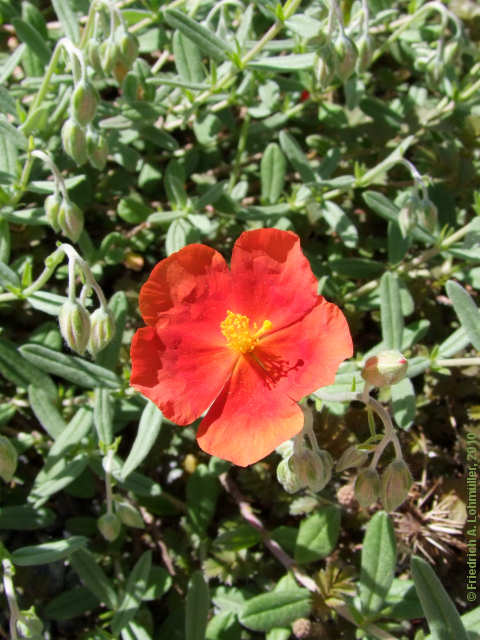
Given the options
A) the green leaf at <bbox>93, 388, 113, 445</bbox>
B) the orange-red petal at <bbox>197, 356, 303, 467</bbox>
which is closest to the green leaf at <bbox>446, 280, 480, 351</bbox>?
the orange-red petal at <bbox>197, 356, 303, 467</bbox>

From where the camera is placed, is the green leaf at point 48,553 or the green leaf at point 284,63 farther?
the green leaf at point 284,63

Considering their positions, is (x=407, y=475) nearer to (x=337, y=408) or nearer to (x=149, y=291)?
(x=337, y=408)

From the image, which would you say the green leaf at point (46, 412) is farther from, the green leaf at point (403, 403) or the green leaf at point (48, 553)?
the green leaf at point (403, 403)

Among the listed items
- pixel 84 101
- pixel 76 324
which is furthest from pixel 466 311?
pixel 84 101

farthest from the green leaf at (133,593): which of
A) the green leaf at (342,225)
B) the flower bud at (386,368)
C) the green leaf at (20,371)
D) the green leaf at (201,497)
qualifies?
the green leaf at (342,225)

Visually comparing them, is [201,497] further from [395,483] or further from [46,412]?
[395,483]

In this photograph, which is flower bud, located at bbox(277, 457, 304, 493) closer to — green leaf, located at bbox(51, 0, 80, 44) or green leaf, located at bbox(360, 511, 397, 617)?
green leaf, located at bbox(360, 511, 397, 617)

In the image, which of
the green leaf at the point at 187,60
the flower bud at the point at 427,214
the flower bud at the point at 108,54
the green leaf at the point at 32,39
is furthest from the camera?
the green leaf at the point at 187,60

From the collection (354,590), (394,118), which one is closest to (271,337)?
(354,590)
